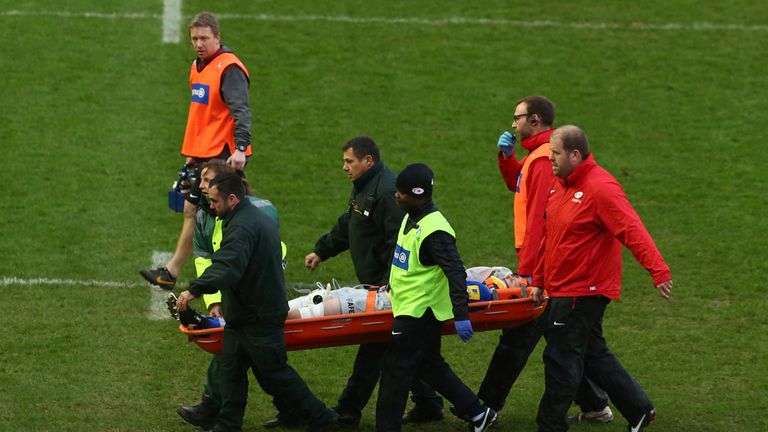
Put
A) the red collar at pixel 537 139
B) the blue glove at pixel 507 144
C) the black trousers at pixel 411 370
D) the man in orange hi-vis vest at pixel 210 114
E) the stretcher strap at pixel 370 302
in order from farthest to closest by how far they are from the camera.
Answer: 1. the man in orange hi-vis vest at pixel 210 114
2. the blue glove at pixel 507 144
3. the red collar at pixel 537 139
4. the stretcher strap at pixel 370 302
5. the black trousers at pixel 411 370

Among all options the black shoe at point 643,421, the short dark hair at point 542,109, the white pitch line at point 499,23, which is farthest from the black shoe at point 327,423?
the white pitch line at point 499,23

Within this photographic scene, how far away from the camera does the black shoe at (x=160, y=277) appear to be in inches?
481

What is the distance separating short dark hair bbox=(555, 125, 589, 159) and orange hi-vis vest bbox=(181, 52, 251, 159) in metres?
3.91

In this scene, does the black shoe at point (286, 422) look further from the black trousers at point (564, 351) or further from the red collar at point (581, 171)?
the red collar at point (581, 171)

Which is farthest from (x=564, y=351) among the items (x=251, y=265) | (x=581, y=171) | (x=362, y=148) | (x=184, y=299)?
(x=184, y=299)

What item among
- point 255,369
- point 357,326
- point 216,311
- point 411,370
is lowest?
point 255,369

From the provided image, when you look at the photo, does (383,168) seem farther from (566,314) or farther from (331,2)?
(331,2)

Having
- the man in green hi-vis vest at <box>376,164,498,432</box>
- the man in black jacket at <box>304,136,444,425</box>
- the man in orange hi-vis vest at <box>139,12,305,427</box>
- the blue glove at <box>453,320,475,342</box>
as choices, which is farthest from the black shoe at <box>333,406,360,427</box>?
the man in orange hi-vis vest at <box>139,12,305,427</box>

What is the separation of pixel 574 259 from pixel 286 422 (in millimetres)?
2311

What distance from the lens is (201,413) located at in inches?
379

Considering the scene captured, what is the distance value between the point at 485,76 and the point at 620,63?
186 centimetres

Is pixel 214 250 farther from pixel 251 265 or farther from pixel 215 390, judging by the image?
pixel 215 390

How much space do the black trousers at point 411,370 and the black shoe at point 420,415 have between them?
1.93ft

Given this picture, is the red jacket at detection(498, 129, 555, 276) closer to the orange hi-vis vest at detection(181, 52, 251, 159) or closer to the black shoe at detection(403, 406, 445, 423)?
the black shoe at detection(403, 406, 445, 423)
